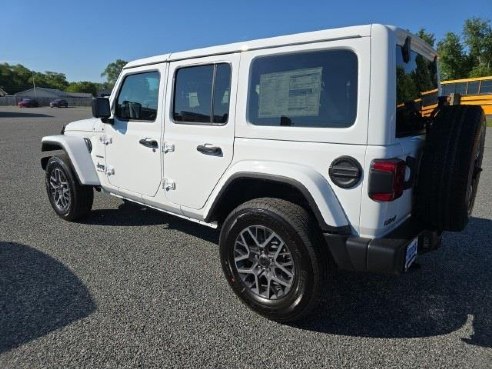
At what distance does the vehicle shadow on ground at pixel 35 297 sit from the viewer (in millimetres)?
2613

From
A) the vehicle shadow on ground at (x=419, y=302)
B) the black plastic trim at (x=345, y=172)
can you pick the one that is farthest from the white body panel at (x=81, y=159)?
the black plastic trim at (x=345, y=172)

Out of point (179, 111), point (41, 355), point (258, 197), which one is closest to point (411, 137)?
point (258, 197)

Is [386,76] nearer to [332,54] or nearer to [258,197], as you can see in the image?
[332,54]

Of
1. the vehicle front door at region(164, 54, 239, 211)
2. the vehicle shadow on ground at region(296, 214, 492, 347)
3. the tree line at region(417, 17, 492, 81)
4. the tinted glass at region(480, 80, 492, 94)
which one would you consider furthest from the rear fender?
the tree line at region(417, 17, 492, 81)

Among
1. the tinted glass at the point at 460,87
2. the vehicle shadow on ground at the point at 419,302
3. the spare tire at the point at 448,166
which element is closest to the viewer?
the spare tire at the point at 448,166

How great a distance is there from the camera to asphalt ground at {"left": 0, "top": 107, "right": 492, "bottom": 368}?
7.81 ft

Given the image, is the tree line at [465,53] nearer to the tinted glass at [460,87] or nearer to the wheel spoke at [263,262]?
the tinted glass at [460,87]

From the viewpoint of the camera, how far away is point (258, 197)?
3.07m

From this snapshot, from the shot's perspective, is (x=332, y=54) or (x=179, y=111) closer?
(x=332, y=54)

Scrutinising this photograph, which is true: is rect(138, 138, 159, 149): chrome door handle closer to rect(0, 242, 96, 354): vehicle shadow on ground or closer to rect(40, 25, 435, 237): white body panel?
rect(40, 25, 435, 237): white body panel

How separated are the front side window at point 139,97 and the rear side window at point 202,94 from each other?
0.33 m

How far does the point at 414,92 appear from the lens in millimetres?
2768

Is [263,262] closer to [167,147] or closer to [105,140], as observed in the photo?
[167,147]

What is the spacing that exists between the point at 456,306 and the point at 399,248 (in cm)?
111
